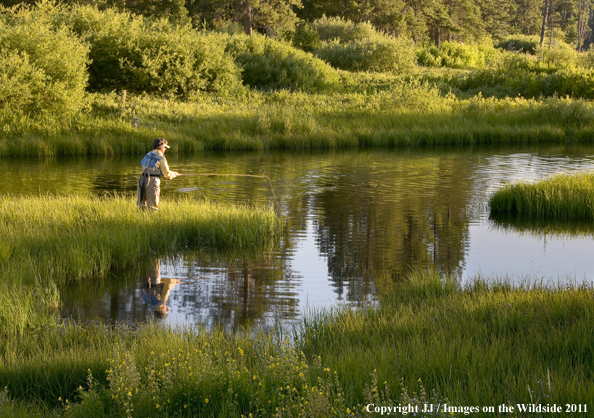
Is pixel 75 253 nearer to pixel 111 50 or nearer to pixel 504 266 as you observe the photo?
pixel 504 266

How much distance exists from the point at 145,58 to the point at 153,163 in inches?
909

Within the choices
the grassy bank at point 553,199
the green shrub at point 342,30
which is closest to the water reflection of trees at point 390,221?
the grassy bank at point 553,199

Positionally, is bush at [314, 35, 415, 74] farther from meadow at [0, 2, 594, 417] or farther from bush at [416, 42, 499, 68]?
meadow at [0, 2, 594, 417]

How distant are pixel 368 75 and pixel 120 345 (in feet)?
133

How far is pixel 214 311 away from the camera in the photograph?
28.2ft

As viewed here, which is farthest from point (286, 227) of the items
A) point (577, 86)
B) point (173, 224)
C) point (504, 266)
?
point (577, 86)

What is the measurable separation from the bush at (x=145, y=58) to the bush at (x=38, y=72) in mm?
4913

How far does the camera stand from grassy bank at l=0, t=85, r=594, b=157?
2827 cm

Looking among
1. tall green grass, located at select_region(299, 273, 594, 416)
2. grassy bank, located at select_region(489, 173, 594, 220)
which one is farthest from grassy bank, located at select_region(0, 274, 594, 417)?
grassy bank, located at select_region(489, 173, 594, 220)

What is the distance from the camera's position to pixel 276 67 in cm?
4284

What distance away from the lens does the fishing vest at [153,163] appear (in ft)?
41.0

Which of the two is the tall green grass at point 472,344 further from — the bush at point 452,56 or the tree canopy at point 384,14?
the bush at point 452,56

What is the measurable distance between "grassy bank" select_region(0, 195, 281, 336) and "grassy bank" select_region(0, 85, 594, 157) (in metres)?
14.7

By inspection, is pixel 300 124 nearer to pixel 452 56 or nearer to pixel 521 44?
pixel 452 56
